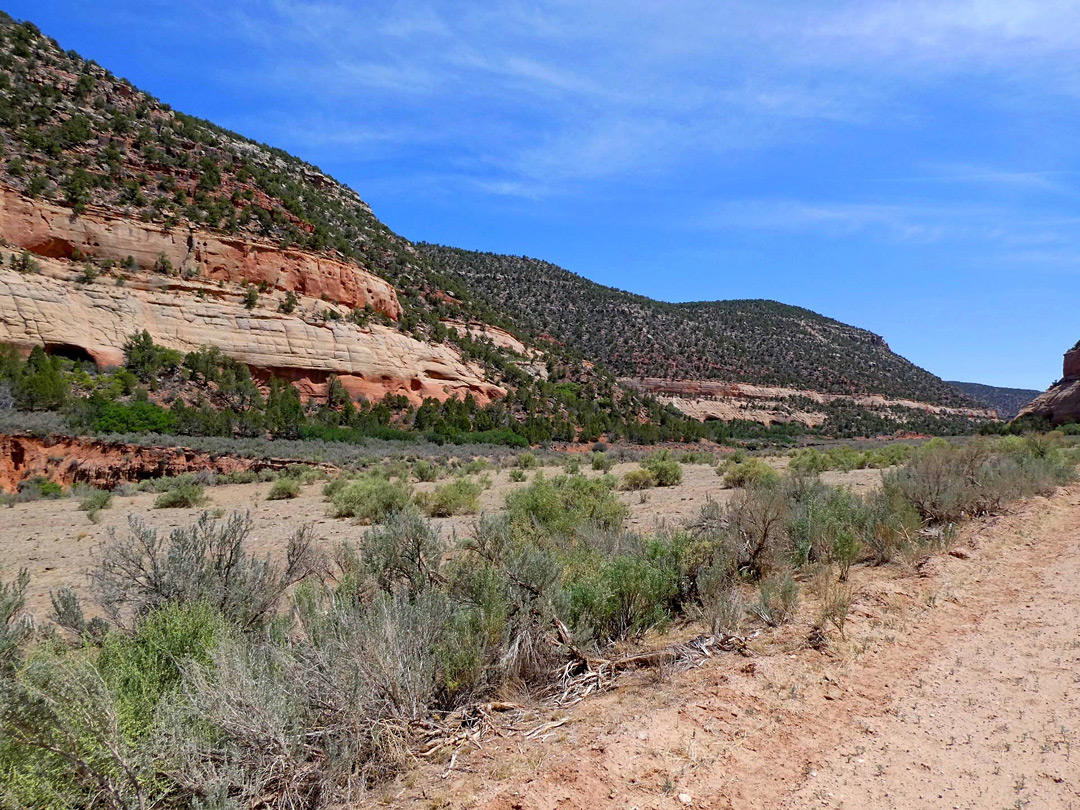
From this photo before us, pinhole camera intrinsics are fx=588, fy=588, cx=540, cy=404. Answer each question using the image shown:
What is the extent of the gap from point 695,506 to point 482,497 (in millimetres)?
4985

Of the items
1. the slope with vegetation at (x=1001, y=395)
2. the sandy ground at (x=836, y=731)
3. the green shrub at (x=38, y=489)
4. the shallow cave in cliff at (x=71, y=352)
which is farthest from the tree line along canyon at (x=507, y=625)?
the slope with vegetation at (x=1001, y=395)

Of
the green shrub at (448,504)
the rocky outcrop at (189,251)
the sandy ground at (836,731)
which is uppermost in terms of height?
the rocky outcrop at (189,251)

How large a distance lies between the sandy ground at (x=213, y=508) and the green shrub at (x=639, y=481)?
0.49 meters

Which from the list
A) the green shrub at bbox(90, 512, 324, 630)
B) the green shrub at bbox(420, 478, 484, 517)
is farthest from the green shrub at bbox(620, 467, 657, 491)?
the green shrub at bbox(90, 512, 324, 630)

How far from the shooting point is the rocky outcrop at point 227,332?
78.2ft

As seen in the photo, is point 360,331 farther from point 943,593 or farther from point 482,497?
point 943,593

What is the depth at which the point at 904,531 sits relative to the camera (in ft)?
21.7

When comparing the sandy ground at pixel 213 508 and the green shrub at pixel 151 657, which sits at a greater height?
the green shrub at pixel 151 657

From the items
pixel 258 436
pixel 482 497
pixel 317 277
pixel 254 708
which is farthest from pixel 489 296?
pixel 254 708

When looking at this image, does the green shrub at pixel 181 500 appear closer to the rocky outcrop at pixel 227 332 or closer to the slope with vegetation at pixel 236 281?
the slope with vegetation at pixel 236 281

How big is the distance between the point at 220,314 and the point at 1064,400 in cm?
5278

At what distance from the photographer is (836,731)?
3188 millimetres

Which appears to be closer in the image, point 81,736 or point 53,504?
point 81,736

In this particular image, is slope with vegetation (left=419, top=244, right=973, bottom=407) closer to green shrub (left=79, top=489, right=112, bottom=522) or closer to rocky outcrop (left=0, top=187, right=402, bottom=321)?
rocky outcrop (left=0, top=187, right=402, bottom=321)
